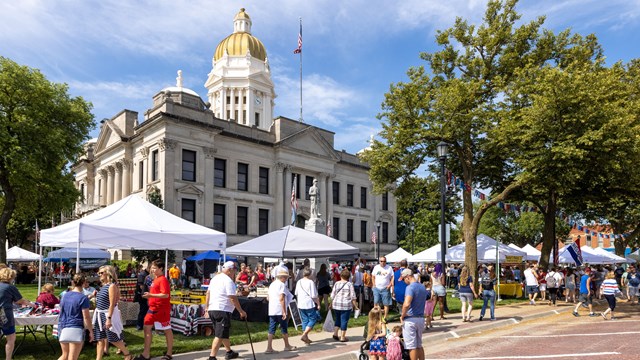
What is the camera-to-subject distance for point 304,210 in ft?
159

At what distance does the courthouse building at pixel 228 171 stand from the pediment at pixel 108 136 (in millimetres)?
94

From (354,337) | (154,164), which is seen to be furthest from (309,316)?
(154,164)

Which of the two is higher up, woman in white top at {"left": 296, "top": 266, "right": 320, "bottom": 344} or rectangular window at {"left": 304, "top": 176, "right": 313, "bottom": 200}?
rectangular window at {"left": 304, "top": 176, "right": 313, "bottom": 200}

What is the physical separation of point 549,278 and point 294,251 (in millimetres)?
13019

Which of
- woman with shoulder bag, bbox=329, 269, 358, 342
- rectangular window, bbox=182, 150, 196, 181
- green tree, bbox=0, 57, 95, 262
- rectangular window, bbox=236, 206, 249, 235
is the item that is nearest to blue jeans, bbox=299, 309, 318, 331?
woman with shoulder bag, bbox=329, 269, 358, 342

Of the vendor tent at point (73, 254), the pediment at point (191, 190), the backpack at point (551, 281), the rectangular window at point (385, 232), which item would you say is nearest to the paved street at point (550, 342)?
the backpack at point (551, 281)

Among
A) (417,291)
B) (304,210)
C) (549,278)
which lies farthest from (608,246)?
(417,291)

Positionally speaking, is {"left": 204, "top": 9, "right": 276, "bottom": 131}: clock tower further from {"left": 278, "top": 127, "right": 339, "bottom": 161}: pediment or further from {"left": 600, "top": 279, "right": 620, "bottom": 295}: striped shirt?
{"left": 600, "top": 279, "right": 620, "bottom": 295}: striped shirt

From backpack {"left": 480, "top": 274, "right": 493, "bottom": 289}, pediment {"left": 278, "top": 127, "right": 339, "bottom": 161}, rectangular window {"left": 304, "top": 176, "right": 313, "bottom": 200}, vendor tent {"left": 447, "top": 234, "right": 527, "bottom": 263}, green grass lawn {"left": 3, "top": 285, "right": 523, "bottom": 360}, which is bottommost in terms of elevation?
green grass lawn {"left": 3, "top": 285, "right": 523, "bottom": 360}

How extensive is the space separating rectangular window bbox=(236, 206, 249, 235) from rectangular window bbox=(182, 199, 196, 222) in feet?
16.0

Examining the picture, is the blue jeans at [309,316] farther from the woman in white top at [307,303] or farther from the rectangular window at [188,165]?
the rectangular window at [188,165]

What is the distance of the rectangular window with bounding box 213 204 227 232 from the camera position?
42.1 metres

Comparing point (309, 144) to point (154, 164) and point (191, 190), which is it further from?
point (154, 164)

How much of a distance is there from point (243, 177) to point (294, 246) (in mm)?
29385
